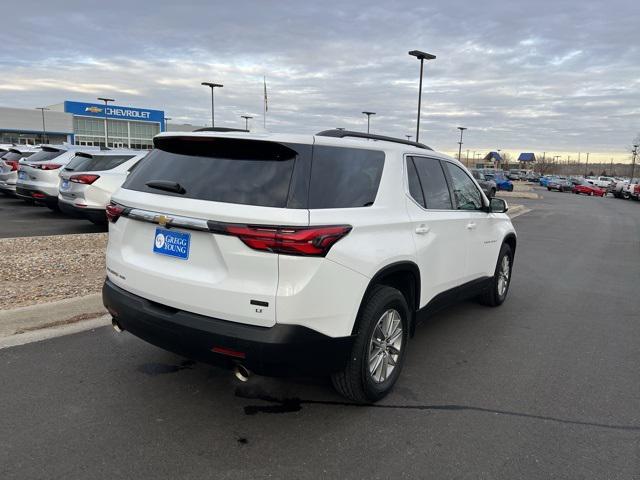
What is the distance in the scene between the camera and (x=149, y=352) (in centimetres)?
433

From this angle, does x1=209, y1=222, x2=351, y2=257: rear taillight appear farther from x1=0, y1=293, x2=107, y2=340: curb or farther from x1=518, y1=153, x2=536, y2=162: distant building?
x1=518, y1=153, x2=536, y2=162: distant building

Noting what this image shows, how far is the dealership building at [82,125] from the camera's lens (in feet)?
254

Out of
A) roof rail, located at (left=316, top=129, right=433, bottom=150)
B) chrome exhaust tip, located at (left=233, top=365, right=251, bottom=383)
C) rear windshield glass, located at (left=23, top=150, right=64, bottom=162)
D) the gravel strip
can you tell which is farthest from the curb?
rear windshield glass, located at (left=23, top=150, right=64, bottom=162)

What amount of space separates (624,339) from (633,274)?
4164mm

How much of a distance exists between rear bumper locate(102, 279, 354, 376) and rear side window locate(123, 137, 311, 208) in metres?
0.71

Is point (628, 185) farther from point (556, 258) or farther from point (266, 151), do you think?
point (266, 151)

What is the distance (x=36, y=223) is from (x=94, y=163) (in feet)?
7.42

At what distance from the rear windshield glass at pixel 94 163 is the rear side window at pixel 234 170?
7.47 m

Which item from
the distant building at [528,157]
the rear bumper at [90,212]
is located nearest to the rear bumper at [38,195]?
the rear bumper at [90,212]

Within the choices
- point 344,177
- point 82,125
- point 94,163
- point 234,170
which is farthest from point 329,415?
point 82,125

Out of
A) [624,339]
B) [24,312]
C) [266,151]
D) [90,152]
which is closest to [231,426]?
[266,151]

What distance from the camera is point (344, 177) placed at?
322 cm

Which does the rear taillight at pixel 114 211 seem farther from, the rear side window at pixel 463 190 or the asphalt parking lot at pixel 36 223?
the asphalt parking lot at pixel 36 223

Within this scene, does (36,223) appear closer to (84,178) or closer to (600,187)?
(84,178)
